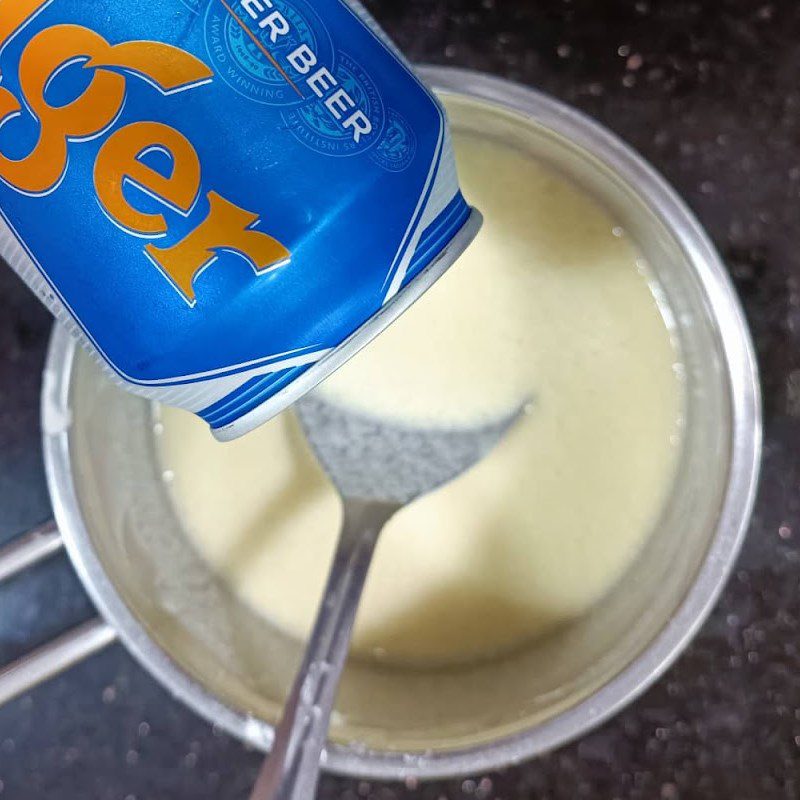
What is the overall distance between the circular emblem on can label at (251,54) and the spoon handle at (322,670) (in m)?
0.28

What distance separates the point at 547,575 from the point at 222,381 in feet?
0.98

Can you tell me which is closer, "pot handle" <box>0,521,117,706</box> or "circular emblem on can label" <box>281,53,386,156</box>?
"circular emblem on can label" <box>281,53,386,156</box>

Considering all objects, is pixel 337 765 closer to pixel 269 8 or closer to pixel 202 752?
pixel 202 752

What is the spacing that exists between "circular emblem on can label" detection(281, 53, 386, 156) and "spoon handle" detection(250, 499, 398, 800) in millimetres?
264

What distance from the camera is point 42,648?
542mm

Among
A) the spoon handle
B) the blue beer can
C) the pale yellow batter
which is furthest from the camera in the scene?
the pale yellow batter

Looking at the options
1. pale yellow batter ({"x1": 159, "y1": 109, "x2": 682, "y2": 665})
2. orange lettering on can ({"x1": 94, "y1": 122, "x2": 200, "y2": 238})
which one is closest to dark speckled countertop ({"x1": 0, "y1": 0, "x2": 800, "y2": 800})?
pale yellow batter ({"x1": 159, "y1": 109, "x2": 682, "y2": 665})

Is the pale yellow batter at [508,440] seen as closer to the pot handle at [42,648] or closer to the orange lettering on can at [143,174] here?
the pot handle at [42,648]

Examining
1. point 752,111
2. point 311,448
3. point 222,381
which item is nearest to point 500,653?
point 311,448

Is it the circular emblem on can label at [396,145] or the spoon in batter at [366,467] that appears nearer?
the circular emblem on can label at [396,145]

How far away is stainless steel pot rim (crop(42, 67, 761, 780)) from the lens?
499 mm

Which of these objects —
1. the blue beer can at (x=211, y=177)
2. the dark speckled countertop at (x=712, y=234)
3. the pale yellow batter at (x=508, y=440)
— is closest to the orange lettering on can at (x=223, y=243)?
the blue beer can at (x=211, y=177)

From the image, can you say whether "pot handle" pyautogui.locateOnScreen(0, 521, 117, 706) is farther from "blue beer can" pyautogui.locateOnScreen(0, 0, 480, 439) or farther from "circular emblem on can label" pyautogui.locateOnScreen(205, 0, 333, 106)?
"circular emblem on can label" pyautogui.locateOnScreen(205, 0, 333, 106)

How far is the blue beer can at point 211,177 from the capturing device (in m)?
0.35
